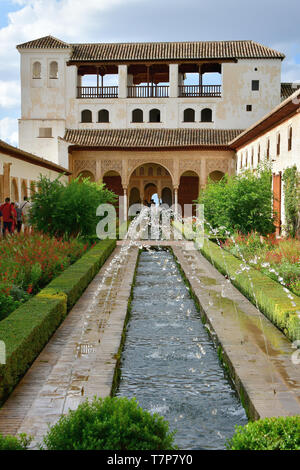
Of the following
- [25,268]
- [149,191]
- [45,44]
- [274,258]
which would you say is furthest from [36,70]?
[25,268]

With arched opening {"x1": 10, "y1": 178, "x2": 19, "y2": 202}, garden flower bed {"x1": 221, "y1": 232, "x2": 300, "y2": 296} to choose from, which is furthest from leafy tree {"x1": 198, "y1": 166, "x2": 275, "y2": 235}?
arched opening {"x1": 10, "y1": 178, "x2": 19, "y2": 202}

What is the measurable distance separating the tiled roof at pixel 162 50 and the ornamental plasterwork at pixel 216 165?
19.4 ft

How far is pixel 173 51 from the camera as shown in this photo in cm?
3434

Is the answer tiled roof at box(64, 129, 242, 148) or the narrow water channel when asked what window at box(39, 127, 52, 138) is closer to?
tiled roof at box(64, 129, 242, 148)

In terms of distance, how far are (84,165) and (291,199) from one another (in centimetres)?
1886

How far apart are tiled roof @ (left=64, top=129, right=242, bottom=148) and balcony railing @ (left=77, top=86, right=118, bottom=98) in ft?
7.13

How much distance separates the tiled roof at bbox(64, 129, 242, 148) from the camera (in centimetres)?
3312

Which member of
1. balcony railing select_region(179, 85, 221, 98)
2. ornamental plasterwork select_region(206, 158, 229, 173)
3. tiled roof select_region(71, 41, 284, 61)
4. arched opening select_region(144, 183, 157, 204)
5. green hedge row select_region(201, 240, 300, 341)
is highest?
tiled roof select_region(71, 41, 284, 61)

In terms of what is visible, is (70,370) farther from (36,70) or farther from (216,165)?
(36,70)

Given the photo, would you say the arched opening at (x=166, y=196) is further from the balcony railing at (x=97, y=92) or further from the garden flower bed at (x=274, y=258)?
the garden flower bed at (x=274, y=258)

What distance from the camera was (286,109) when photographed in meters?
17.7

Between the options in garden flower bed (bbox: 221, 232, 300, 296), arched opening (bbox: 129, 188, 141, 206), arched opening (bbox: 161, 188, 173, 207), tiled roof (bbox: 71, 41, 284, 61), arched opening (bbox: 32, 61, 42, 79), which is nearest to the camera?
garden flower bed (bbox: 221, 232, 300, 296)

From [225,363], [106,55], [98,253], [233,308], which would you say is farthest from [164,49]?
[225,363]
